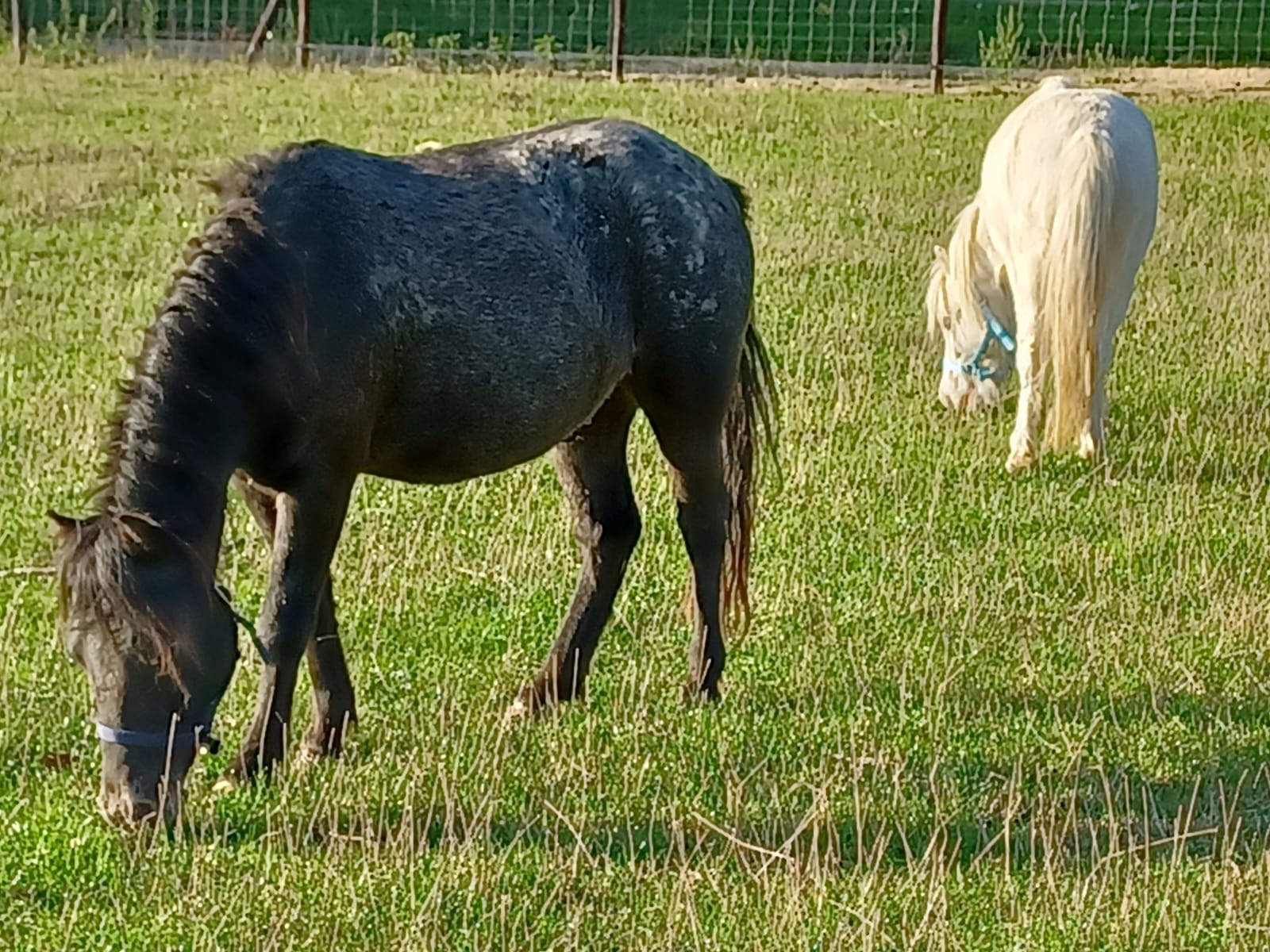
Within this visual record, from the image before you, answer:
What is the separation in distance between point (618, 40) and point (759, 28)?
6.62 meters

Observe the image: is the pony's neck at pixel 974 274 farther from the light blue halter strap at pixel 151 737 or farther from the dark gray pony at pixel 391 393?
the light blue halter strap at pixel 151 737

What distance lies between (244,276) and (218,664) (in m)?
0.99

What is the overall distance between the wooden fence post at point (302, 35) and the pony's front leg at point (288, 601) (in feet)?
60.1

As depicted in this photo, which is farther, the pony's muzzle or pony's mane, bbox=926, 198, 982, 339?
pony's mane, bbox=926, 198, 982, 339

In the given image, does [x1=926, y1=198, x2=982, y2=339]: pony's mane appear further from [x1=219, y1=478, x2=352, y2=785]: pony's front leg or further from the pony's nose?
the pony's nose

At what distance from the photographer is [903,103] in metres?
19.2

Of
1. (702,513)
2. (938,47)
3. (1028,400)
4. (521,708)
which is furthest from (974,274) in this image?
(938,47)

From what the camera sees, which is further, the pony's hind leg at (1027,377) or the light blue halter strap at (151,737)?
the pony's hind leg at (1027,377)

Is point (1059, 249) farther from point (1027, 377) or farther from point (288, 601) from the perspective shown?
point (288, 601)

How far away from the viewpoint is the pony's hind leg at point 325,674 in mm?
5152

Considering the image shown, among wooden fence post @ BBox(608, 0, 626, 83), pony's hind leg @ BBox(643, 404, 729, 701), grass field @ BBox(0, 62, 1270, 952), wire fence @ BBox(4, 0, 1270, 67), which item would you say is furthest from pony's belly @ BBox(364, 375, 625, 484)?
wire fence @ BBox(4, 0, 1270, 67)

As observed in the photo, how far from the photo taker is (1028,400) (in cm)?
845

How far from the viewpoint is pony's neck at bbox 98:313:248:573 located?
14.0ft

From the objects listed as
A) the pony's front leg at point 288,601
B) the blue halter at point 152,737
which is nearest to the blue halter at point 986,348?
the pony's front leg at point 288,601
